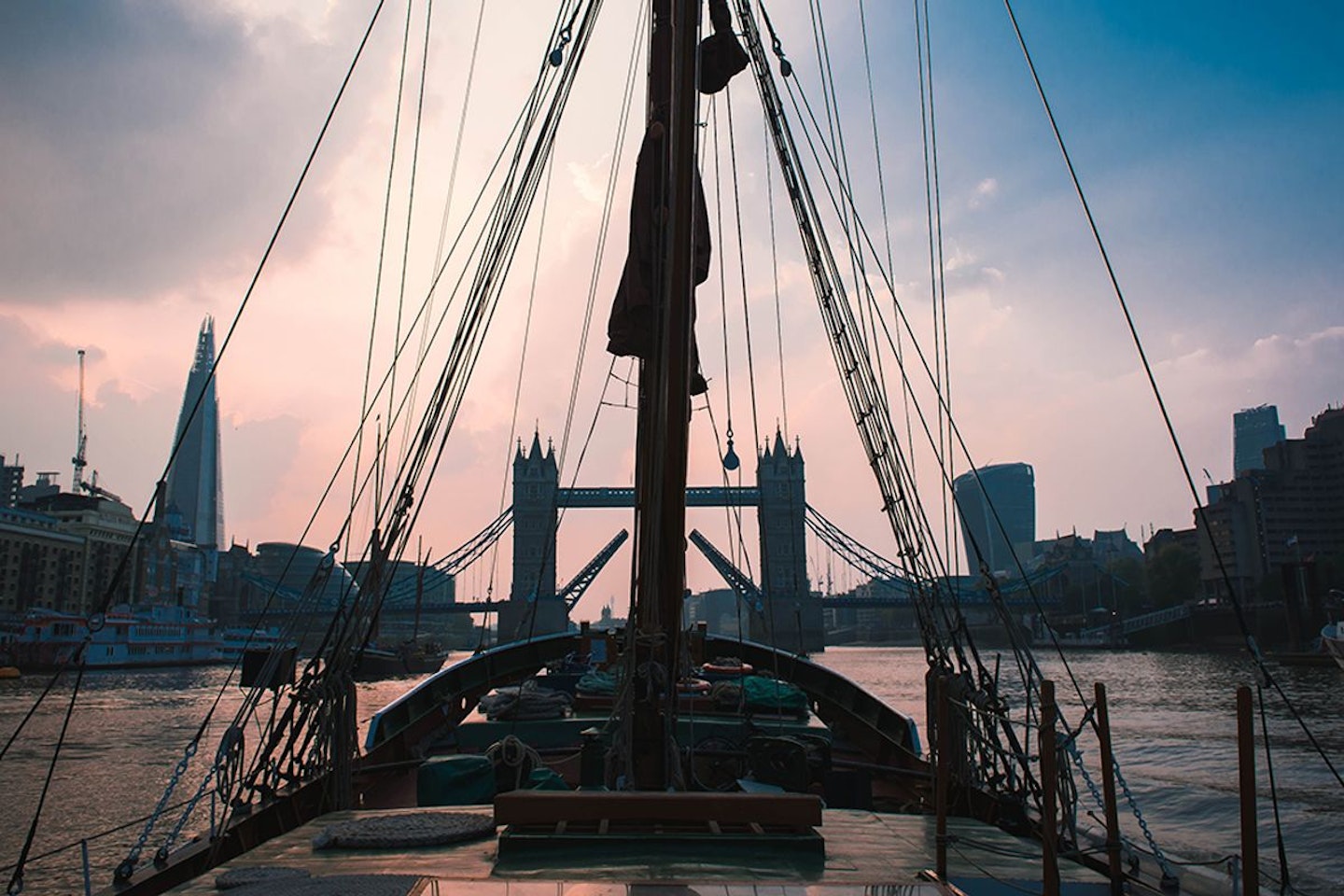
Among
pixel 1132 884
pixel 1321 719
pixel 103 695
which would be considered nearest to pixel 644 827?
pixel 1132 884

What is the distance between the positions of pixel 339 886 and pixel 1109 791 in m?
3.49

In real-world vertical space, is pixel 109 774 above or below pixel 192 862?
below

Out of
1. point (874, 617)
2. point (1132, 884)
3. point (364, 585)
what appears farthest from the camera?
point (874, 617)

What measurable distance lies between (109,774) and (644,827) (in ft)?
72.2

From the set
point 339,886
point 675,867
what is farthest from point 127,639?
point 675,867

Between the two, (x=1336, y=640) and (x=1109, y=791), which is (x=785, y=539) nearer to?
(x=1336, y=640)

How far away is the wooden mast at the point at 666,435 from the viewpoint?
687cm

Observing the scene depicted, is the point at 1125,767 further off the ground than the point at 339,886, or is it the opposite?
the point at 339,886

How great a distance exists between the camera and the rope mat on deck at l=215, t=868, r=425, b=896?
168 inches

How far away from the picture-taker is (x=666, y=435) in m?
7.27

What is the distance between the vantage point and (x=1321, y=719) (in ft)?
97.9

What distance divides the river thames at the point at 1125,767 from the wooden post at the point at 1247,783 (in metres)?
2.08

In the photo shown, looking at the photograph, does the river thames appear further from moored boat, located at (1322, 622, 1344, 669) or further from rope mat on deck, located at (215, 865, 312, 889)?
moored boat, located at (1322, 622, 1344, 669)

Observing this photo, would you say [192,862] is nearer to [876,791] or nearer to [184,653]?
[876,791]
